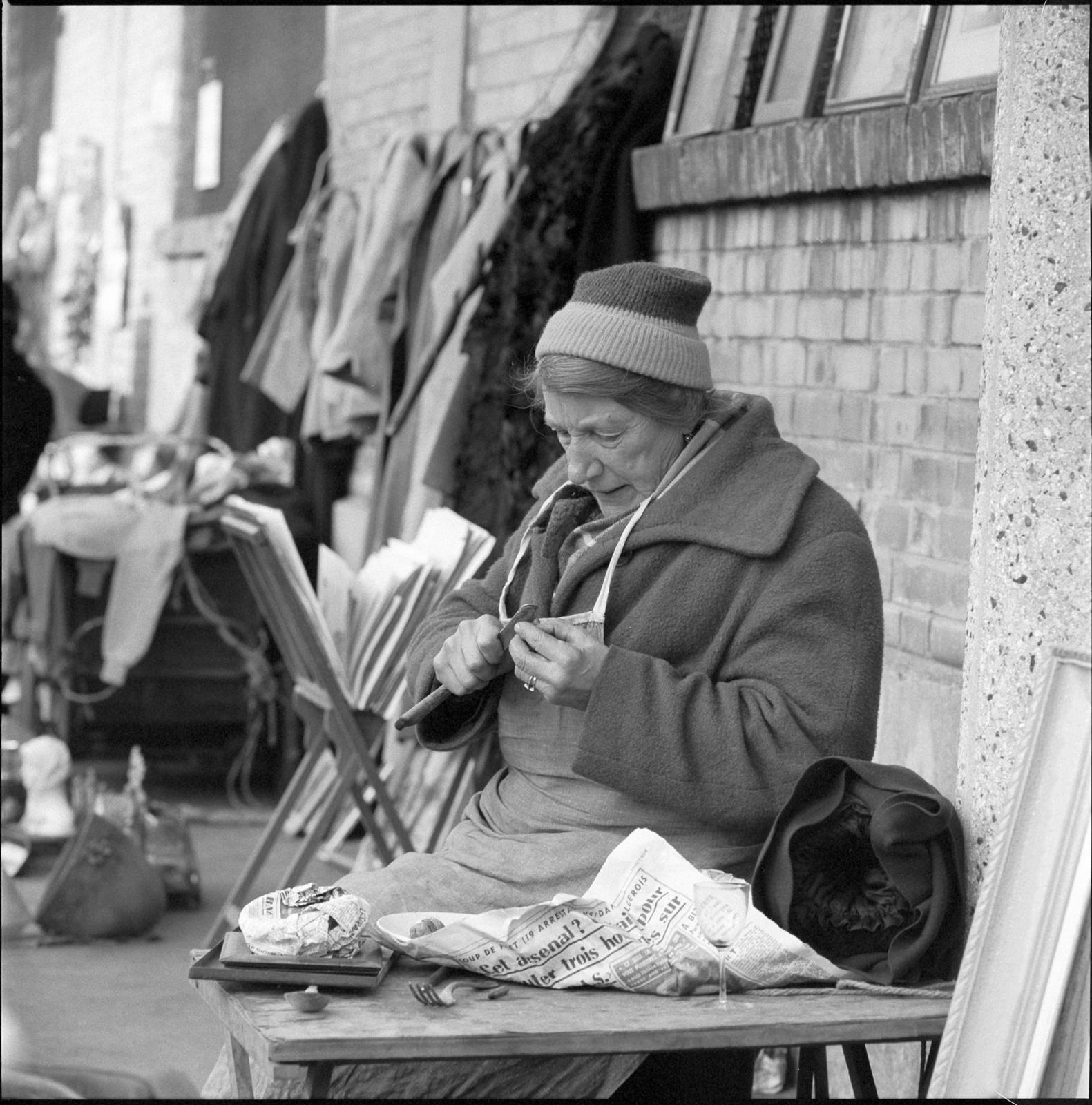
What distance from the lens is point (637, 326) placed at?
108 inches

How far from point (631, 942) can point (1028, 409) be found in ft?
2.66

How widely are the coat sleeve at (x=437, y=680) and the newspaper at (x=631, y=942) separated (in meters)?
0.52

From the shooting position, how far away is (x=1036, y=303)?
232 centimetres

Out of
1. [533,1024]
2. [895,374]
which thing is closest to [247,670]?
[895,374]

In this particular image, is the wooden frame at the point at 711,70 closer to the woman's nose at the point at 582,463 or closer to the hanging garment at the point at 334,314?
the hanging garment at the point at 334,314

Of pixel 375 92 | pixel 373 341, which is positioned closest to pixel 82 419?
pixel 375 92

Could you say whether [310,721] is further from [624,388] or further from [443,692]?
[624,388]

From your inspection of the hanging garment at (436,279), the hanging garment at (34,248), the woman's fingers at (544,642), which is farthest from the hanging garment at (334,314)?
the hanging garment at (34,248)

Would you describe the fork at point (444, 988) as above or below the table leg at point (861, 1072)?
above

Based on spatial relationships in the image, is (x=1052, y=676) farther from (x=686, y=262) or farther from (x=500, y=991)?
(x=686, y=262)

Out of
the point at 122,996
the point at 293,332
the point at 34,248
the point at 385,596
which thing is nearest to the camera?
the point at 385,596

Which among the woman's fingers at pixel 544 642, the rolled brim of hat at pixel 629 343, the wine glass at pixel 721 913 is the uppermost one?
the rolled brim of hat at pixel 629 343

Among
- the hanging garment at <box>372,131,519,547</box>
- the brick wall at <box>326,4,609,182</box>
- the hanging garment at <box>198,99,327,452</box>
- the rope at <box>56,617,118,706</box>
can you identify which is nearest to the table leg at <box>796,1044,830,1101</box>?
the hanging garment at <box>372,131,519,547</box>

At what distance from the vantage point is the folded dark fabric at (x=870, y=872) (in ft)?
7.99
